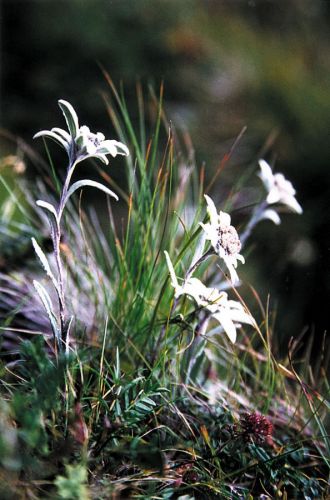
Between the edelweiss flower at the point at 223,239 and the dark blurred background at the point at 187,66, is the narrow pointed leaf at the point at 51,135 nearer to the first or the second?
the edelweiss flower at the point at 223,239

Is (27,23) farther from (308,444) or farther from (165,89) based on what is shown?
(308,444)

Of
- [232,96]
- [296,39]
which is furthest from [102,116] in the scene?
[296,39]

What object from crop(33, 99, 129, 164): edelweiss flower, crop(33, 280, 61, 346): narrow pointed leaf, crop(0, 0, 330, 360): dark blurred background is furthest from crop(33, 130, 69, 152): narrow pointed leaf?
crop(0, 0, 330, 360): dark blurred background

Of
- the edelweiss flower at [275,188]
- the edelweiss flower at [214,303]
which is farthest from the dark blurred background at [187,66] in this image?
the edelweiss flower at [214,303]

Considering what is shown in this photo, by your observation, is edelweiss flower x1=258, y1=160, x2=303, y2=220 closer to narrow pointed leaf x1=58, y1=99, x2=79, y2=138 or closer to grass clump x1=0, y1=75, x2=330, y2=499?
grass clump x1=0, y1=75, x2=330, y2=499

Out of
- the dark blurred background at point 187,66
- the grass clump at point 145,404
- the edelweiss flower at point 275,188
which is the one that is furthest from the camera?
the dark blurred background at point 187,66

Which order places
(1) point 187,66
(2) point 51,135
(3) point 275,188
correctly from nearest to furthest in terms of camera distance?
(2) point 51,135
(3) point 275,188
(1) point 187,66

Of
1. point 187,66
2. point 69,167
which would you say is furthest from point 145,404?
point 187,66

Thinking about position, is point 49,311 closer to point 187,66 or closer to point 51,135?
point 51,135
